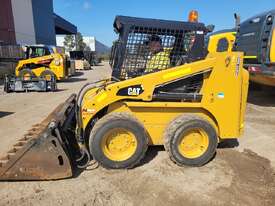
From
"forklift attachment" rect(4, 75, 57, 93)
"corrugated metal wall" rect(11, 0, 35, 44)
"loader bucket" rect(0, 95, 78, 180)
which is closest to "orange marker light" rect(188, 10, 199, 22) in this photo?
"loader bucket" rect(0, 95, 78, 180)

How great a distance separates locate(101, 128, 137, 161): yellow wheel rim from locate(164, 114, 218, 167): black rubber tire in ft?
1.65

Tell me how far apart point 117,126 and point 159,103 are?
697mm

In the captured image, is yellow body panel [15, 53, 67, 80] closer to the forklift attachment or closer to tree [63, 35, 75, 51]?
the forklift attachment

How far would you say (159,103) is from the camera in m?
3.66

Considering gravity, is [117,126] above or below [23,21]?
below

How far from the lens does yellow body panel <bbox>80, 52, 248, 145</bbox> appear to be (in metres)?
3.55

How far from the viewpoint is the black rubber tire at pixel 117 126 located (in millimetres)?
3438

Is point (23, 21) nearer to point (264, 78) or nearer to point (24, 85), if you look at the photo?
point (24, 85)

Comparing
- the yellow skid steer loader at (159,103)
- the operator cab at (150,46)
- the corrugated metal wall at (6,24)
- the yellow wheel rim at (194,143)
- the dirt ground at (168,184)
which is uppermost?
the corrugated metal wall at (6,24)

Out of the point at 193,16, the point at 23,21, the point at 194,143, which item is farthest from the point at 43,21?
the point at 194,143

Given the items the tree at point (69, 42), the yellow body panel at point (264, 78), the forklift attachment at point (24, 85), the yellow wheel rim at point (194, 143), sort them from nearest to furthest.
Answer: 1. the yellow wheel rim at point (194, 143)
2. the yellow body panel at point (264, 78)
3. the forklift attachment at point (24, 85)
4. the tree at point (69, 42)

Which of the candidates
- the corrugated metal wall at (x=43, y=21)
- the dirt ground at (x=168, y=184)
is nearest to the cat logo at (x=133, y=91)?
the dirt ground at (x=168, y=184)

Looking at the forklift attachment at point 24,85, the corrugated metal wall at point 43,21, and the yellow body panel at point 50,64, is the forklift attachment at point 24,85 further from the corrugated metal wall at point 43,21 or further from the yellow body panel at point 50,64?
the corrugated metal wall at point 43,21

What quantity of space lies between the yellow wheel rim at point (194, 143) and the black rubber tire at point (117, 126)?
0.56 m
